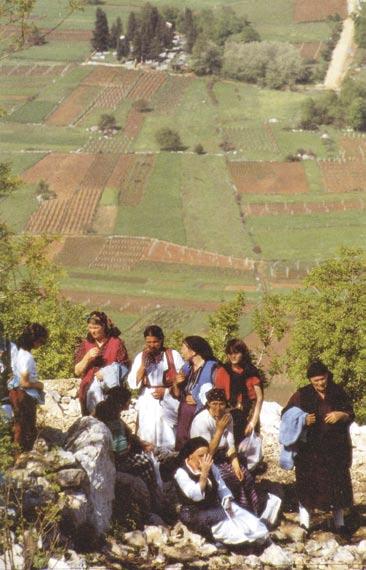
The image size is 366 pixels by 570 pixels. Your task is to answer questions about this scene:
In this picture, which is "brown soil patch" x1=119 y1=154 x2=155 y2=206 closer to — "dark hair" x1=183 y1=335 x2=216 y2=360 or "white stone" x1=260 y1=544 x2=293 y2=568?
"dark hair" x1=183 y1=335 x2=216 y2=360

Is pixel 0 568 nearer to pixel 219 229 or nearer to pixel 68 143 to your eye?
pixel 219 229

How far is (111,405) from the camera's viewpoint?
10.8 meters

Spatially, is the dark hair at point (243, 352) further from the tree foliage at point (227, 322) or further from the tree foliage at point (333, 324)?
the tree foliage at point (333, 324)

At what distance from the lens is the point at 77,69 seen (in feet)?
490

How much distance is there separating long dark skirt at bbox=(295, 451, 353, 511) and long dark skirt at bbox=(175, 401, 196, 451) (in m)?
1.35

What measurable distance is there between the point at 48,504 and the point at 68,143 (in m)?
115

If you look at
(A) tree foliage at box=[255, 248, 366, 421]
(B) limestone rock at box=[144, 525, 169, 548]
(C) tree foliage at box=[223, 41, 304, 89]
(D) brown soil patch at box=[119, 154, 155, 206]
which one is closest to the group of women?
(B) limestone rock at box=[144, 525, 169, 548]

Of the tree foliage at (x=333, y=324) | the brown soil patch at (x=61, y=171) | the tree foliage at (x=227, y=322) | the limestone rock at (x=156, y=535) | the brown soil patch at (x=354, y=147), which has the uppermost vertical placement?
the limestone rock at (x=156, y=535)

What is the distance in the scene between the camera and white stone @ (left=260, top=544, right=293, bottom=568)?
979cm

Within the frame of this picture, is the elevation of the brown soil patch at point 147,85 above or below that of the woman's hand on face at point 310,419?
below

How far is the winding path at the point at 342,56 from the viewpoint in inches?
5630

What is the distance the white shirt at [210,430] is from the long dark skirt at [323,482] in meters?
0.97

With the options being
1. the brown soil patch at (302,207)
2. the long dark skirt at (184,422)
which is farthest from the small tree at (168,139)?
the long dark skirt at (184,422)

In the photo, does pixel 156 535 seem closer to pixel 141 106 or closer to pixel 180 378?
pixel 180 378
